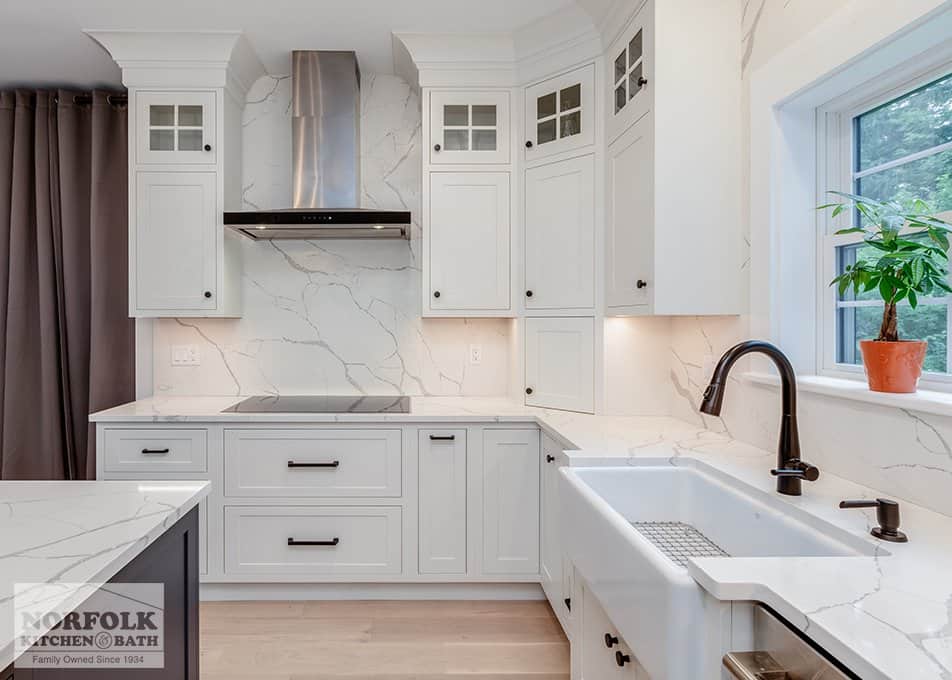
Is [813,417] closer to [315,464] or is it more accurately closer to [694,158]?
[694,158]

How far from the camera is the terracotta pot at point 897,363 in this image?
1220 millimetres

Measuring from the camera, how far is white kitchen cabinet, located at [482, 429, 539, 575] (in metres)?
2.35

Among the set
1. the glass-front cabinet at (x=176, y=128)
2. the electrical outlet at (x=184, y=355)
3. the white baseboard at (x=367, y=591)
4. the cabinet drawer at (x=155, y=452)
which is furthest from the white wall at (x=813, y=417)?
the electrical outlet at (x=184, y=355)

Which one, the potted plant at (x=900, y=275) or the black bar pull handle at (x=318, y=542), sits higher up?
the potted plant at (x=900, y=275)

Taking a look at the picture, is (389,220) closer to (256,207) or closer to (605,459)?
(256,207)

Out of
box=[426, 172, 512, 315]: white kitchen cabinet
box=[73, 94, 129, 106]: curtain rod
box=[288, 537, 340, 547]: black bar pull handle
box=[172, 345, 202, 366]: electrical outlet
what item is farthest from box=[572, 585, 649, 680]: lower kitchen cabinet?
box=[73, 94, 129, 106]: curtain rod

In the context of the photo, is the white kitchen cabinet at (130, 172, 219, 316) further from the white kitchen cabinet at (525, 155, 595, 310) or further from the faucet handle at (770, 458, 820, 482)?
the faucet handle at (770, 458, 820, 482)

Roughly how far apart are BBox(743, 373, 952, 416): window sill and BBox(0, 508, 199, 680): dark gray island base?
5.16ft

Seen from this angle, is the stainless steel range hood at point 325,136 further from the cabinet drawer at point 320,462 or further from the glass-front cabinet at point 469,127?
the cabinet drawer at point 320,462

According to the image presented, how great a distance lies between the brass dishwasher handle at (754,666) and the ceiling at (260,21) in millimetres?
2342

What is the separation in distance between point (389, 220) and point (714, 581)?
198cm

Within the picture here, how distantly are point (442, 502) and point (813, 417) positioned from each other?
146 centimetres

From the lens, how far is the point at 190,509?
1.20 metres

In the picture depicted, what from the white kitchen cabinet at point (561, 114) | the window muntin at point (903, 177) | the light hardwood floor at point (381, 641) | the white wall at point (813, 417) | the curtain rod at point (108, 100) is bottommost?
the light hardwood floor at point (381, 641)
